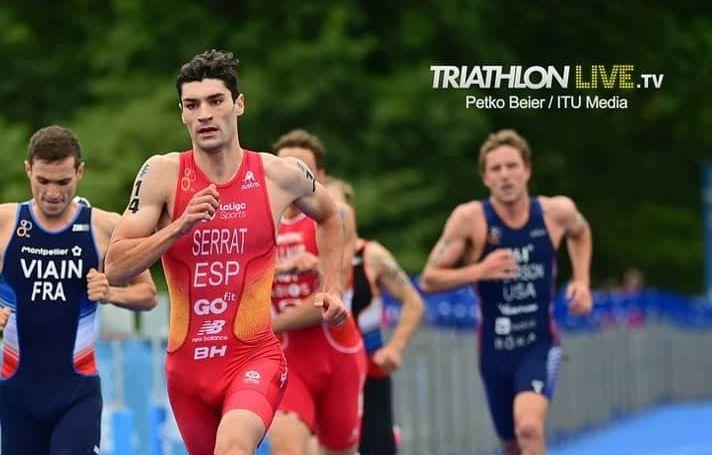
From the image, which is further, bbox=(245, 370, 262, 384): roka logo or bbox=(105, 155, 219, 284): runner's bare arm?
bbox=(245, 370, 262, 384): roka logo

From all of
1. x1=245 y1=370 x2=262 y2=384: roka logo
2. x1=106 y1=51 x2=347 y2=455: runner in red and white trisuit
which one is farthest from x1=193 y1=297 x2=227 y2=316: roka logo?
x1=245 y1=370 x2=262 y2=384: roka logo

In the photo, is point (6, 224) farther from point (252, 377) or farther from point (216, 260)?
point (252, 377)

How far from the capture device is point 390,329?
1578 centimetres

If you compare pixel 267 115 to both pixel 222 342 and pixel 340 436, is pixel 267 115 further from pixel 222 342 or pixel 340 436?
pixel 222 342

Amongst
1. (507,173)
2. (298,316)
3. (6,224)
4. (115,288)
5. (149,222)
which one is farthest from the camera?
(507,173)

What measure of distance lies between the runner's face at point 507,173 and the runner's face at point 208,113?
135 inches

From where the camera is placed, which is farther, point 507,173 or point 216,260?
point 507,173

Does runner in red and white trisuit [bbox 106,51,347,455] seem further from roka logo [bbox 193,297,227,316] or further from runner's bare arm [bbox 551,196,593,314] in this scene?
runner's bare arm [bbox 551,196,593,314]

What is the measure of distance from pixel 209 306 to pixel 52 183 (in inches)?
51.5

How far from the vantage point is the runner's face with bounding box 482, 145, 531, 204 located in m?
11.9

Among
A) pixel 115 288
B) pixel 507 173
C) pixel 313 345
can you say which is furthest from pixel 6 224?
pixel 507 173

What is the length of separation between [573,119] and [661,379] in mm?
5791

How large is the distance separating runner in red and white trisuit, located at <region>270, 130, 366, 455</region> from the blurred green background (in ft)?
53.9

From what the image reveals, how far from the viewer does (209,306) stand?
8836mm
